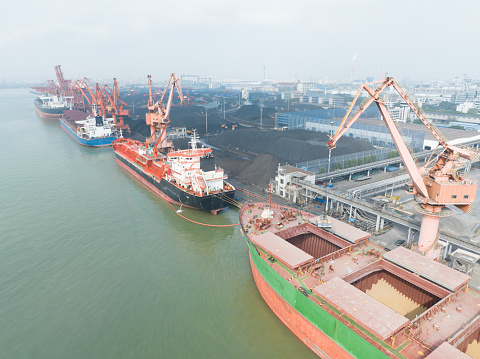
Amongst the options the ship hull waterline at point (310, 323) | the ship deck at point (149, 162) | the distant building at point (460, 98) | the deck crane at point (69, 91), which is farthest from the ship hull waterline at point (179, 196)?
the distant building at point (460, 98)

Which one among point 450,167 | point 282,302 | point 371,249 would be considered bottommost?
point 282,302

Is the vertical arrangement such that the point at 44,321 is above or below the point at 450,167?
below

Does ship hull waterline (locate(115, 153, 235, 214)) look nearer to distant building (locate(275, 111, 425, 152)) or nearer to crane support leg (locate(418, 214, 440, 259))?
crane support leg (locate(418, 214, 440, 259))

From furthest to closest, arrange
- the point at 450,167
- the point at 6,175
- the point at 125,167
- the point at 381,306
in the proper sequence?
the point at 125,167 → the point at 6,175 → the point at 450,167 → the point at 381,306

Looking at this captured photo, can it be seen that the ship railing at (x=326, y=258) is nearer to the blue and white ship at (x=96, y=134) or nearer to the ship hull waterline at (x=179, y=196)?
the ship hull waterline at (x=179, y=196)

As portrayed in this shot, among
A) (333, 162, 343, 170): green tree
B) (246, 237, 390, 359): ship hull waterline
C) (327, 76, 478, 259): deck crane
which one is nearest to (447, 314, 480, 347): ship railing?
(246, 237, 390, 359): ship hull waterline

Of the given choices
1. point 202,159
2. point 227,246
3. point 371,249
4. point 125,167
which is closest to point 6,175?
point 125,167

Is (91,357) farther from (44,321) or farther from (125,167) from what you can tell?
(125,167)
